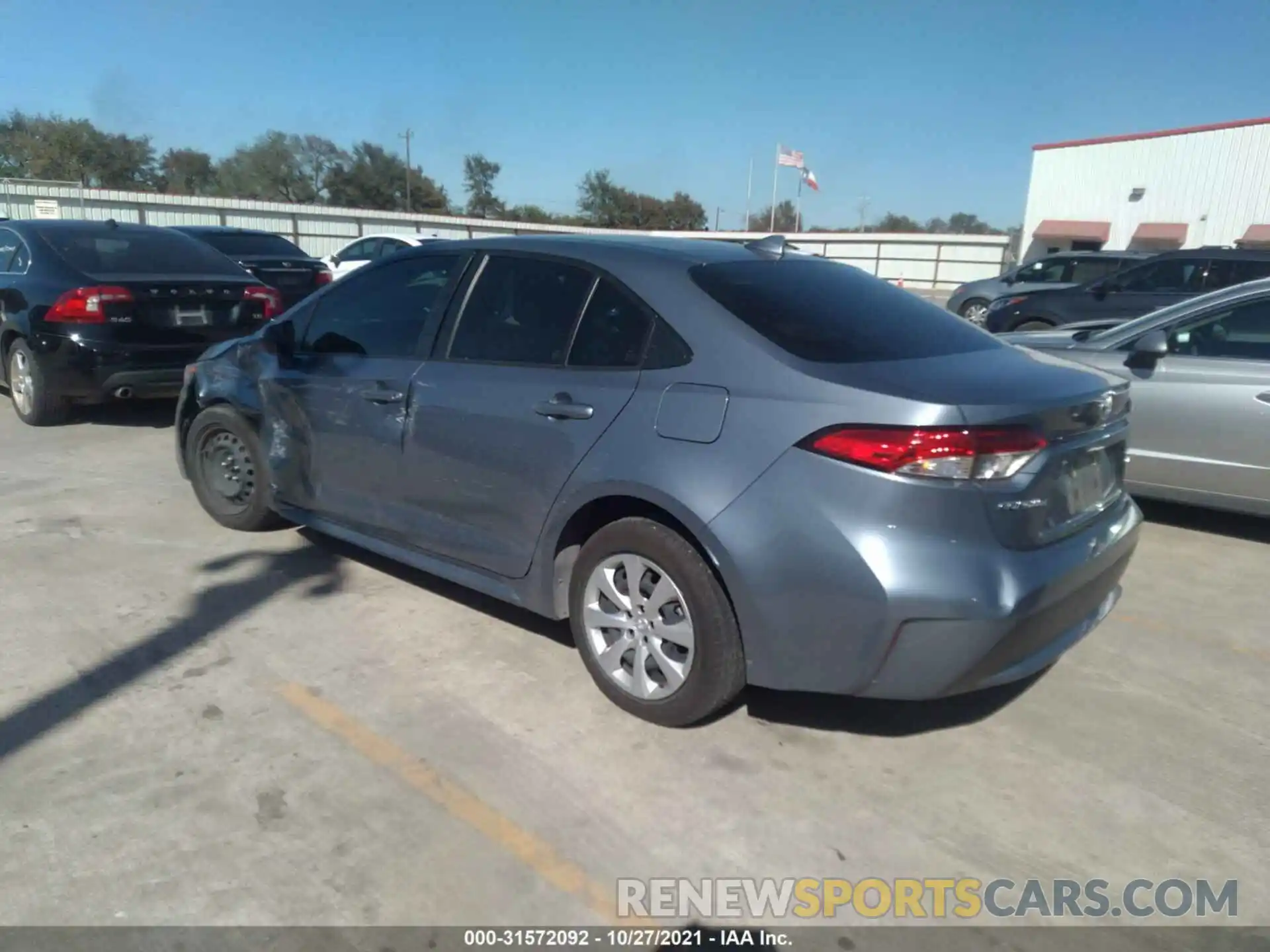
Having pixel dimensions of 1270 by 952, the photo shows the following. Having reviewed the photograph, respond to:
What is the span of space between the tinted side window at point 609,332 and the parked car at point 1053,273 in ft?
44.4

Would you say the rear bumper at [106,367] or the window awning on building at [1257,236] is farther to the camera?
the window awning on building at [1257,236]

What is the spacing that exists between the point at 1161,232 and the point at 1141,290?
26369mm

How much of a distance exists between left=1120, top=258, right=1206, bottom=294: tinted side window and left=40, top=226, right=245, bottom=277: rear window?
10.0 m

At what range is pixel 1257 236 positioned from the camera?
101 ft

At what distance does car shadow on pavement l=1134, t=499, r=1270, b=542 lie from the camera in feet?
19.3

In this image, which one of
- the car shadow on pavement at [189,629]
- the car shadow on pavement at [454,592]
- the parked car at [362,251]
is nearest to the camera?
the car shadow on pavement at [189,629]

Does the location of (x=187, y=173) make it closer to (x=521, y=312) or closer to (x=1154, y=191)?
(x=1154, y=191)

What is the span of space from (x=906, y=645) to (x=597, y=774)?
3.54 feet

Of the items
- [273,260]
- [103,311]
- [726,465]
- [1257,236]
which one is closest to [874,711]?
[726,465]

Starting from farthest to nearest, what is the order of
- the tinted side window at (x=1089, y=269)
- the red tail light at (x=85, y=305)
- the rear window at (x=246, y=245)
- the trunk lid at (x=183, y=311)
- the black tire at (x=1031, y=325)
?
the tinted side window at (x=1089, y=269), the rear window at (x=246, y=245), the black tire at (x=1031, y=325), the trunk lid at (x=183, y=311), the red tail light at (x=85, y=305)

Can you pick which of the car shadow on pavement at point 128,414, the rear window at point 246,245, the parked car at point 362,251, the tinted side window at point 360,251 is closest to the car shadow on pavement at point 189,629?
the car shadow on pavement at point 128,414

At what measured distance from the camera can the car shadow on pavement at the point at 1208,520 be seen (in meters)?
5.89

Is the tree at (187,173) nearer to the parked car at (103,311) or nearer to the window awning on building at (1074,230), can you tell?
the window awning on building at (1074,230)

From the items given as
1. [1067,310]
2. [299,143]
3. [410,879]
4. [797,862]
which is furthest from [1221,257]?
[299,143]
